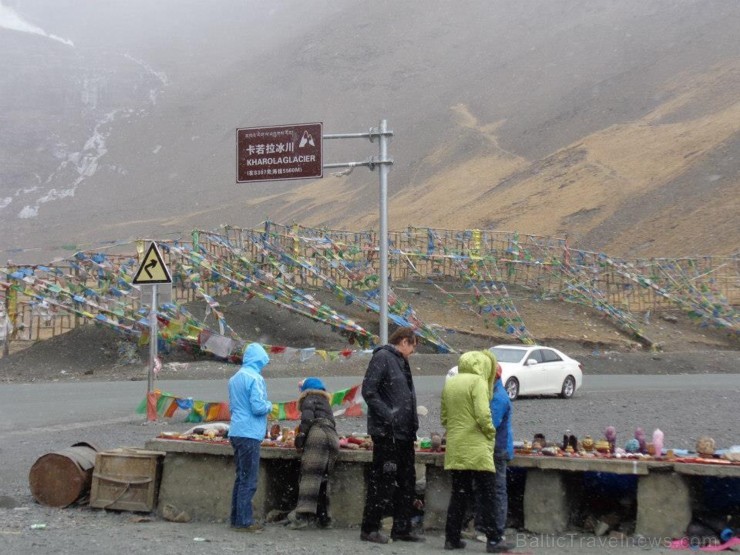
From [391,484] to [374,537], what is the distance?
476 millimetres

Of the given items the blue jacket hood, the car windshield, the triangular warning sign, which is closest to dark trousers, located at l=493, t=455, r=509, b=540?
A: the blue jacket hood

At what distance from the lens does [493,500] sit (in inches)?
309

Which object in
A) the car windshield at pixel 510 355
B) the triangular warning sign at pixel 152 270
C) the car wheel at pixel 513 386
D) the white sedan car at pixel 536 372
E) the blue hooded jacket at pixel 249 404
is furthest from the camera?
the car windshield at pixel 510 355

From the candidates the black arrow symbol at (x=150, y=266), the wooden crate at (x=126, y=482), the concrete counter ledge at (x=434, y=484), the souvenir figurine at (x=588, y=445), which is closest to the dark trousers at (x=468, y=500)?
the concrete counter ledge at (x=434, y=484)

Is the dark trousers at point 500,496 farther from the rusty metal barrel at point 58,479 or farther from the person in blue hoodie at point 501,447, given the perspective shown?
the rusty metal barrel at point 58,479

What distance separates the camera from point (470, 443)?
771 cm

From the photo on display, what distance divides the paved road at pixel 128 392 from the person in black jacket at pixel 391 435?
8714mm

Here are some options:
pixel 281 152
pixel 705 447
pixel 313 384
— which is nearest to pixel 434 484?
pixel 313 384

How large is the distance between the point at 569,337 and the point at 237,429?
26.8 m

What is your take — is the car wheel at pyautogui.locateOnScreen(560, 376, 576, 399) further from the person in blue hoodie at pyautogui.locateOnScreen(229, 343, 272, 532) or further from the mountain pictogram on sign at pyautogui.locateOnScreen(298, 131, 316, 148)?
the person in blue hoodie at pyautogui.locateOnScreen(229, 343, 272, 532)

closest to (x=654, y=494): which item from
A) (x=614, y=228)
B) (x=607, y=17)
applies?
(x=614, y=228)

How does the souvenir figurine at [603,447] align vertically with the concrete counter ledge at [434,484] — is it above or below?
above

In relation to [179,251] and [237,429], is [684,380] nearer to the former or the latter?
[179,251]

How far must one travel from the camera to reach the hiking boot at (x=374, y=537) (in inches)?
317
